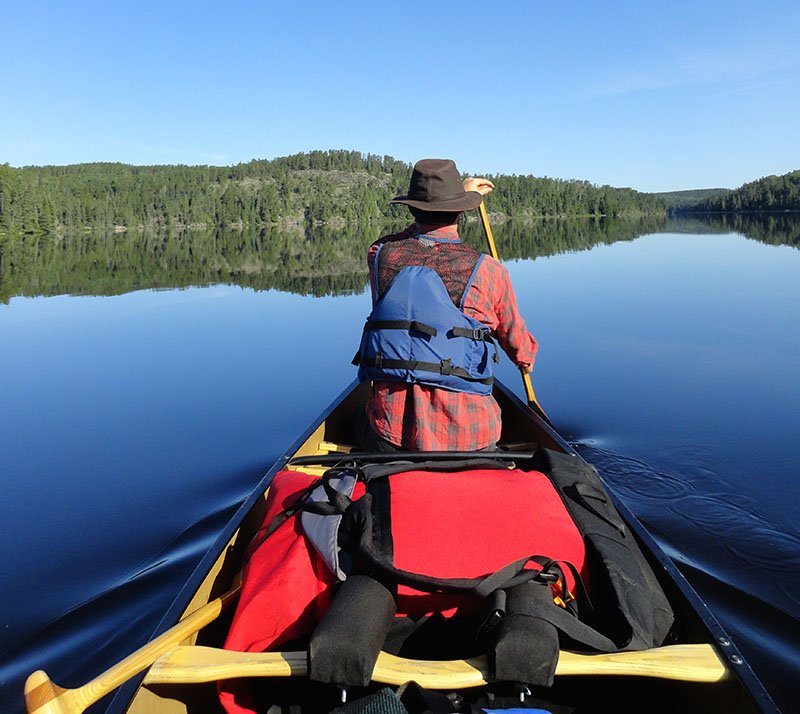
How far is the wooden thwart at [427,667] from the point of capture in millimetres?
1773

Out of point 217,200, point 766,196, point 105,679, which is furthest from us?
point 217,200

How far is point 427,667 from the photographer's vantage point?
181 centimetres

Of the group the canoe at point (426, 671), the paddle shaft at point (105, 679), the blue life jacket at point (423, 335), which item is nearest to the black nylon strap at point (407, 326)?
the blue life jacket at point (423, 335)

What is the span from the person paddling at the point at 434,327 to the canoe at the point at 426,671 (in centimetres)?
107

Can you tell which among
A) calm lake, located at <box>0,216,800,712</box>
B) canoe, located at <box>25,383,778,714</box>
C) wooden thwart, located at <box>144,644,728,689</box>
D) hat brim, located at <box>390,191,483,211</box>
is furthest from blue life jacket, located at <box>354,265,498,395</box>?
calm lake, located at <box>0,216,800,712</box>

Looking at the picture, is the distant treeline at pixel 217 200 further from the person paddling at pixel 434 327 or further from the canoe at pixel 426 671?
the canoe at pixel 426 671

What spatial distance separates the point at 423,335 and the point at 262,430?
4338 millimetres

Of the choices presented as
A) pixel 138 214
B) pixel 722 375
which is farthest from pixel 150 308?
pixel 138 214

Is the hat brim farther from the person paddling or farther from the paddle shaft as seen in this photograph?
the paddle shaft

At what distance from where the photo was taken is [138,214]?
108 meters

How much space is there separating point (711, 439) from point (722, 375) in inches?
105

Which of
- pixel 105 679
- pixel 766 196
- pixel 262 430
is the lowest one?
pixel 262 430

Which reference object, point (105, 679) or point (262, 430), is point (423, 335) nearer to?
point (105, 679)

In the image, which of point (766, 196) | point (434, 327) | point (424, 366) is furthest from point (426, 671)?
point (766, 196)
